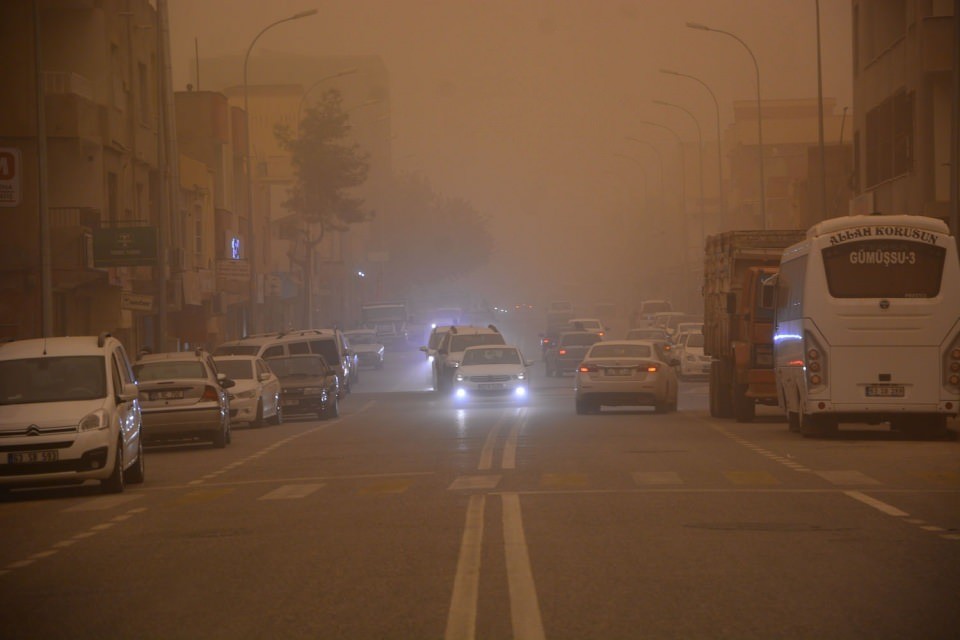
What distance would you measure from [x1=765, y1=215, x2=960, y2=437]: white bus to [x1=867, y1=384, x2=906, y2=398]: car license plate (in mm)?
15

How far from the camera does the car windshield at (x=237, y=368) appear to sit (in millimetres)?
35531

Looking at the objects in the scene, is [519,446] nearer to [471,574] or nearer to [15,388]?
[15,388]

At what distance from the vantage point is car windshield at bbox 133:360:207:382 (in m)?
29.9

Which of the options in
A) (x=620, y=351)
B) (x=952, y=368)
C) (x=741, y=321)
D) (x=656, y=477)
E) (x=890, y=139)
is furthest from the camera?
(x=890, y=139)

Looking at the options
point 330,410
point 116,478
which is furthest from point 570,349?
point 116,478

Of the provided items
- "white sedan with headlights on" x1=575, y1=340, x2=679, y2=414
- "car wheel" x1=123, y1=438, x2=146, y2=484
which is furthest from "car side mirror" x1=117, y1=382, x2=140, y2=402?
"white sedan with headlights on" x1=575, y1=340, x2=679, y2=414

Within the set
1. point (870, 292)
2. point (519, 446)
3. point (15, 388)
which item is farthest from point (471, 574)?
point (870, 292)

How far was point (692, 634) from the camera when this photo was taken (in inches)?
358

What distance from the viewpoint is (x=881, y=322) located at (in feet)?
83.1

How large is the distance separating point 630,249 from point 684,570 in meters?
175

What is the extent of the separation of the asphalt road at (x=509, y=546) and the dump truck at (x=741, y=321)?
6374mm

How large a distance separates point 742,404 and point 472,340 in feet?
54.3

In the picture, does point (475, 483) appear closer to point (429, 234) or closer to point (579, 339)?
point (579, 339)

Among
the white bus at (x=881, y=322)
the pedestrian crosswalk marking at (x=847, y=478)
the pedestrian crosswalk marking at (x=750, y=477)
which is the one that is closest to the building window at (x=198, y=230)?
the white bus at (x=881, y=322)
